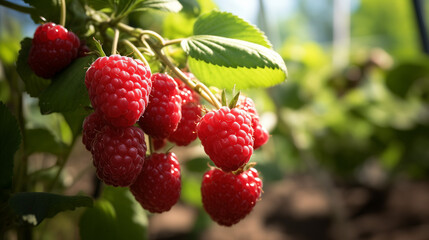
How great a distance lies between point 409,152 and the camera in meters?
1.79

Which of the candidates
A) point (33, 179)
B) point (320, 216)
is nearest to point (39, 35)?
point (33, 179)

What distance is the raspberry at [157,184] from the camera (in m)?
0.51

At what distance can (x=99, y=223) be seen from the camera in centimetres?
77

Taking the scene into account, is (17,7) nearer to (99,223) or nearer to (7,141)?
(7,141)

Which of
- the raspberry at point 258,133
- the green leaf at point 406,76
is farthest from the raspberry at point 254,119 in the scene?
the green leaf at point 406,76

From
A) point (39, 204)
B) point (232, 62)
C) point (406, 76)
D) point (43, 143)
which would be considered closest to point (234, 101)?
point (232, 62)

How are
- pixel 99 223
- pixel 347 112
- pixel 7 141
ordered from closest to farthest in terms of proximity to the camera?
pixel 7 141 → pixel 99 223 → pixel 347 112

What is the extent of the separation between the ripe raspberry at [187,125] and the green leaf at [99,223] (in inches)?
13.0

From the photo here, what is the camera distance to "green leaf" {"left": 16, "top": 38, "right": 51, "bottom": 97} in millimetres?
561

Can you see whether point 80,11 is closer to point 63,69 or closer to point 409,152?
point 63,69

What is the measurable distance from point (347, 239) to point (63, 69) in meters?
1.22

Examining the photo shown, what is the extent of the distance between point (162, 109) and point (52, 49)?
0.16 meters

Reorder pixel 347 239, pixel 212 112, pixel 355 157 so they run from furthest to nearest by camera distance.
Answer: pixel 355 157
pixel 347 239
pixel 212 112

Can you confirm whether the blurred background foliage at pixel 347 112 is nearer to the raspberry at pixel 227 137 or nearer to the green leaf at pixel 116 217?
the green leaf at pixel 116 217
